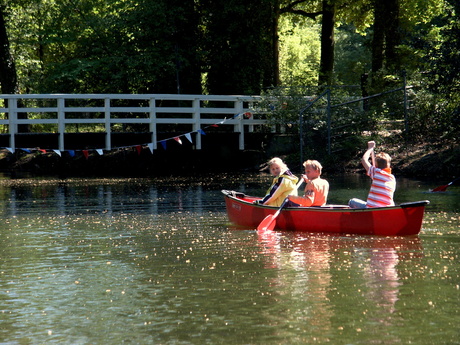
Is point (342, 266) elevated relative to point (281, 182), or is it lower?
lower

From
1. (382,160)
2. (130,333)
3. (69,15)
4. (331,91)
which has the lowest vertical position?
(130,333)

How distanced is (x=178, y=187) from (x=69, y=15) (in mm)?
14809

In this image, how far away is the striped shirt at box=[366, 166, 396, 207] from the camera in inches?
453

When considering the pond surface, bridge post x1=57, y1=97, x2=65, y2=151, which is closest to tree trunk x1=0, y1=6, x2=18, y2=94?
bridge post x1=57, y1=97, x2=65, y2=151

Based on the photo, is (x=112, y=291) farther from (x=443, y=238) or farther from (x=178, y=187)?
(x=178, y=187)

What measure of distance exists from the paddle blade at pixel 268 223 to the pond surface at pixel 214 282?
174 millimetres

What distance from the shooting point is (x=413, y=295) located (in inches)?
300

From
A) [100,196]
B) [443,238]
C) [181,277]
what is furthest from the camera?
[100,196]

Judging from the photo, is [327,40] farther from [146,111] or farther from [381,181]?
[381,181]

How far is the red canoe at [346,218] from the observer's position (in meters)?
11.2

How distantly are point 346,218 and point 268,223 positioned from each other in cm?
130

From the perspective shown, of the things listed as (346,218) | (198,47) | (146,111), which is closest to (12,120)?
(146,111)

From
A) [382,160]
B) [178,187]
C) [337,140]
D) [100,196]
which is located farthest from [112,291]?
[337,140]

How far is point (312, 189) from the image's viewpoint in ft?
40.0
